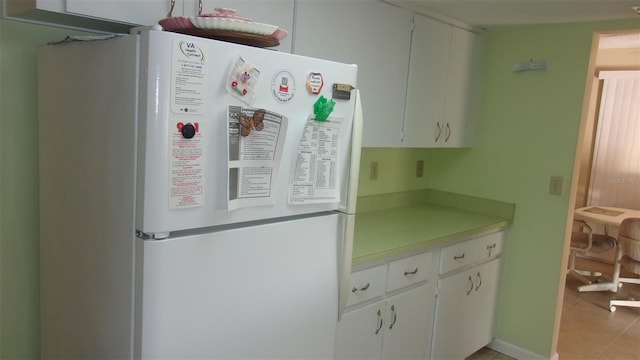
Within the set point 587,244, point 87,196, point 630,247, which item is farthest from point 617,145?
point 87,196

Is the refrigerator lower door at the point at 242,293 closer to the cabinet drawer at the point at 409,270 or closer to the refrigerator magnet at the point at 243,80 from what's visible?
the refrigerator magnet at the point at 243,80

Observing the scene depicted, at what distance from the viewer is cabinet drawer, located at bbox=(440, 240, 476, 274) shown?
8.59 feet

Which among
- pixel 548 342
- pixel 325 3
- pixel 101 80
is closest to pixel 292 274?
pixel 101 80

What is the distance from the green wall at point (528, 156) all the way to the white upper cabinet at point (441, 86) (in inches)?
6.1

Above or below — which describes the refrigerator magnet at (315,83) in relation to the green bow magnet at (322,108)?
above

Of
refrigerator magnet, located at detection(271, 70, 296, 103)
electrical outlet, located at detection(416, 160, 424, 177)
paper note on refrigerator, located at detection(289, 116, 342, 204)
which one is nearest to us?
refrigerator magnet, located at detection(271, 70, 296, 103)

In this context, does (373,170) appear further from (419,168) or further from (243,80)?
(243,80)

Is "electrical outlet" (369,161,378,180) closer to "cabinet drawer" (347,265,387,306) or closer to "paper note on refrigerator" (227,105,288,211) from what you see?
"cabinet drawer" (347,265,387,306)

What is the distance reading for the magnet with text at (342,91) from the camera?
157 centimetres

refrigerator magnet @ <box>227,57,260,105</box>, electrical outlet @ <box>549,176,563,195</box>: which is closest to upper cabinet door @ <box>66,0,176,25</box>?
refrigerator magnet @ <box>227,57,260,105</box>

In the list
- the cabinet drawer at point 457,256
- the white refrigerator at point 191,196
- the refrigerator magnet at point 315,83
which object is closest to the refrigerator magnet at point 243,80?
the white refrigerator at point 191,196

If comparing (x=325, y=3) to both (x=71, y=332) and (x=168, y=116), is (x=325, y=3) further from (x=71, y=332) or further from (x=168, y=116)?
(x=71, y=332)

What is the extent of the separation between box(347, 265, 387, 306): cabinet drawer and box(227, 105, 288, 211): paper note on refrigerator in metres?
0.79

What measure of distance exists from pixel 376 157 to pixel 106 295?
2.02 metres
